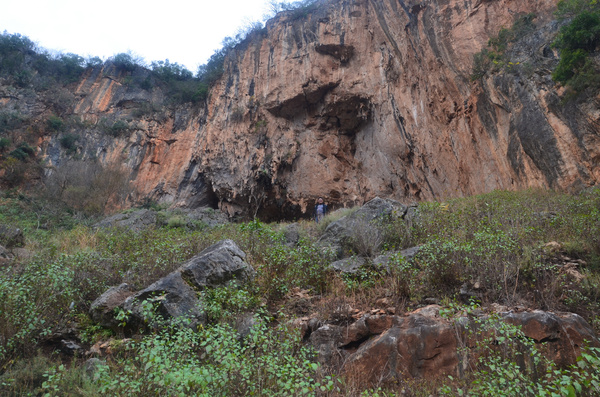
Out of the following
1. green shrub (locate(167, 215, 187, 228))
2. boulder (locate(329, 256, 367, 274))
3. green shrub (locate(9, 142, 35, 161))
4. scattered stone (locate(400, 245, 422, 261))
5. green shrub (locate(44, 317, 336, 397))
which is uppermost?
green shrub (locate(9, 142, 35, 161))

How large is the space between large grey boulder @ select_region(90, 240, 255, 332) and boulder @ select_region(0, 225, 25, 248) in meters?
6.22

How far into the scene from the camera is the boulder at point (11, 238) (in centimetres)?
915

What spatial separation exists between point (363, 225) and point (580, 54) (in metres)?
7.78

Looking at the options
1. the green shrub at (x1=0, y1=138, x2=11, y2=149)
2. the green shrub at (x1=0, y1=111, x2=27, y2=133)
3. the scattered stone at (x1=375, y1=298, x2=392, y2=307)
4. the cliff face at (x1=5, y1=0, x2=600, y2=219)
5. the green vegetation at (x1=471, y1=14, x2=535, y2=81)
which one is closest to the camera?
the scattered stone at (x1=375, y1=298, x2=392, y2=307)

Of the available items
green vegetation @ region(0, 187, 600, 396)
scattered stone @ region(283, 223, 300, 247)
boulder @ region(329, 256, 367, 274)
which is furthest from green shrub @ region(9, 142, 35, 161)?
boulder @ region(329, 256, 367, 274)

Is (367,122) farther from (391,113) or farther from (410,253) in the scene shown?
(410,253)

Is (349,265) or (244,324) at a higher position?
(349,265)

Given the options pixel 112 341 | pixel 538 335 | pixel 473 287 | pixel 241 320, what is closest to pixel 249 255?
pixel 241 320

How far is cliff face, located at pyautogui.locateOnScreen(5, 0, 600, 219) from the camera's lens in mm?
10945

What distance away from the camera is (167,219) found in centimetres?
1545

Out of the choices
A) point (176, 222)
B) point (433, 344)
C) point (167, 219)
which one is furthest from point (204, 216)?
point (433, 344)

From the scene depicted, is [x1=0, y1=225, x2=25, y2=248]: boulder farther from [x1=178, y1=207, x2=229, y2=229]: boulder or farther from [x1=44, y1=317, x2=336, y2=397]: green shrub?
[x1=44, y1=317, x2=336, y2=397]: green shrub

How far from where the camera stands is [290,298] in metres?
5.50

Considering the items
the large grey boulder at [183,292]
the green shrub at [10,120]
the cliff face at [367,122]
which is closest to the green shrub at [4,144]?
the green shrub at [10,120]
